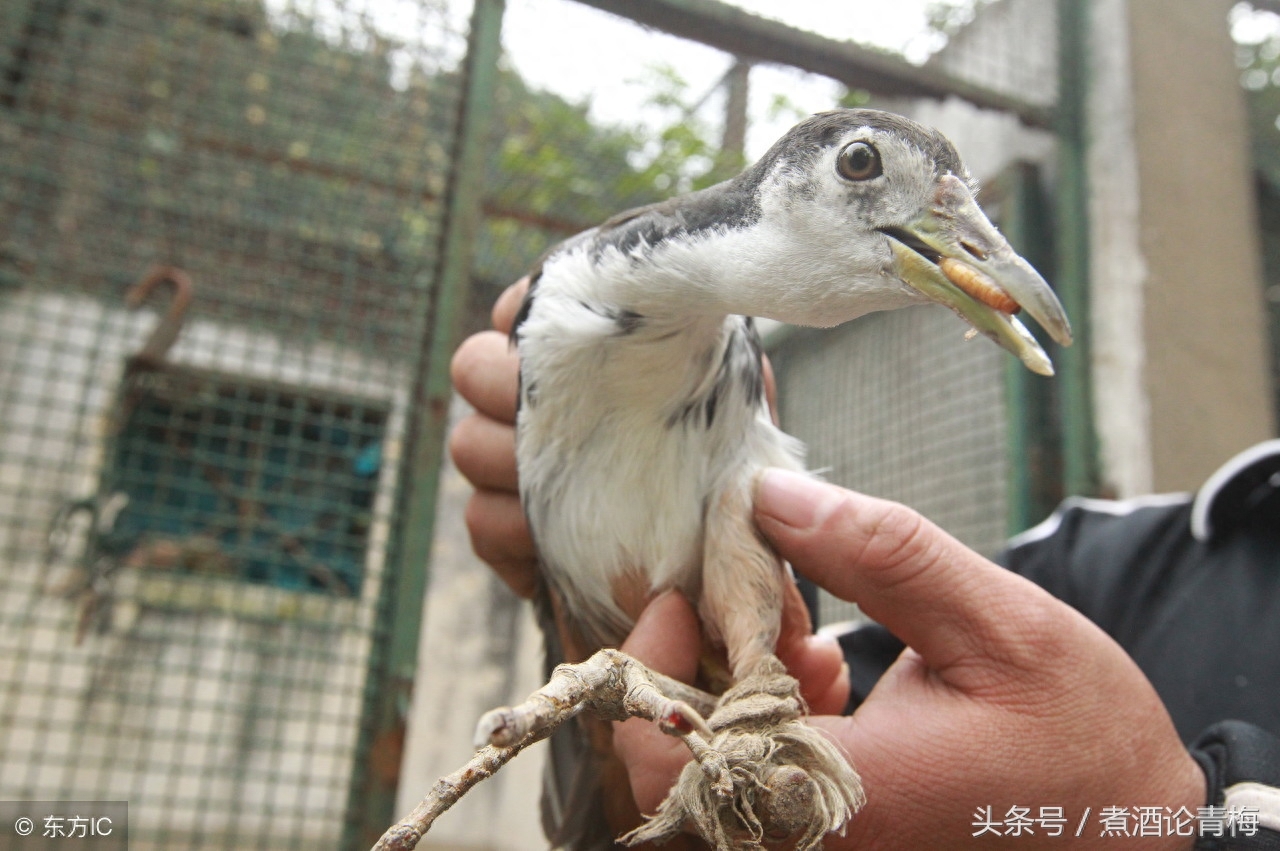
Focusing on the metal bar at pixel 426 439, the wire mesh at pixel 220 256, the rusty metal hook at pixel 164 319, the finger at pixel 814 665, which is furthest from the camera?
the rusty metal hook at pixel 164 319

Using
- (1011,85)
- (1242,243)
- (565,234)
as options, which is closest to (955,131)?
(1011,85)

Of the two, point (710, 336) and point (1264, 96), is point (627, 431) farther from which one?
point (1264, 96)

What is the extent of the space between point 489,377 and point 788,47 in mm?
1217

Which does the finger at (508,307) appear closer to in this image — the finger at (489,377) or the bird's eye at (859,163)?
the finger at (489,377)

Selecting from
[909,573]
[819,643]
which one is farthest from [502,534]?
[909,573]

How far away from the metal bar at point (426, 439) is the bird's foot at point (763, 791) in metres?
1.12

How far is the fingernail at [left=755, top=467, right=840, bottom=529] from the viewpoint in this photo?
3.83ft

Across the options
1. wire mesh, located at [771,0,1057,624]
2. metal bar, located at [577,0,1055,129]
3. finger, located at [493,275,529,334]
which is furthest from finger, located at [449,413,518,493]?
wire mesh, located at [771,0,1057,624]

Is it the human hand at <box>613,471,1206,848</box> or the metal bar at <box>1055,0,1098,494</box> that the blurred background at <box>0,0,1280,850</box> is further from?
the human hand at <box>613,471,1206,848</box>

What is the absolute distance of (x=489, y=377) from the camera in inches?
67.7

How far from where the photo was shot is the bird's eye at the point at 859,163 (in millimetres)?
932

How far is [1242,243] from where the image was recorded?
2.67m

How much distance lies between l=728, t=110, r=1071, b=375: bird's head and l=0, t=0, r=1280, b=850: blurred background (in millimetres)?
1233

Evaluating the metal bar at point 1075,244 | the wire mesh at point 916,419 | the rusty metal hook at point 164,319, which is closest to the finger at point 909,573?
the wire mesh at point 916,419
